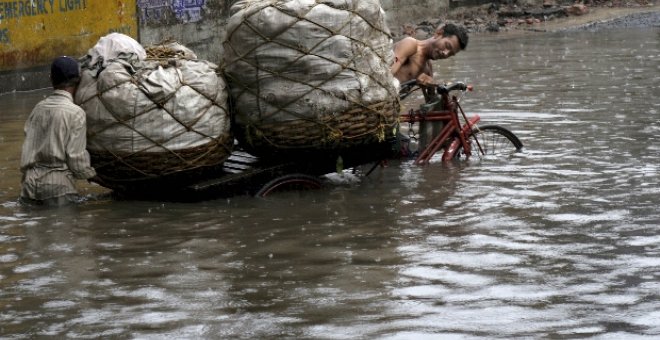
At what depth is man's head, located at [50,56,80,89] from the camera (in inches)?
317

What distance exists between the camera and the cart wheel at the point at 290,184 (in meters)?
8.56

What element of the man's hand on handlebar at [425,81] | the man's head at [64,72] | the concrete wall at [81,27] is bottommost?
the man's hand on handlebar at [425,81]

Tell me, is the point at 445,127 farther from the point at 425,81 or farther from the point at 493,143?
the point at 493,143

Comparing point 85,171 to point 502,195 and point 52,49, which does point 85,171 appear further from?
point 52,49

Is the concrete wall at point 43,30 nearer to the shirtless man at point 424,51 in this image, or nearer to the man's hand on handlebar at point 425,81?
the shirtless man at point 424,51

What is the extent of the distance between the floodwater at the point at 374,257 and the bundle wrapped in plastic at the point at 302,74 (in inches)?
20.1

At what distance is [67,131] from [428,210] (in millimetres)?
2488

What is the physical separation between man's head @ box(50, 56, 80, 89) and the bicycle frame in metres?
2.89

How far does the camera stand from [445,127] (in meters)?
9.87

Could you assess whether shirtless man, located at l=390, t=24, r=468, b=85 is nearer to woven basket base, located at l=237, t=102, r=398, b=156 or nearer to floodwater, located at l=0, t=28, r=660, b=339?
floodwater, located at l=0, t=28, r=660, b=339

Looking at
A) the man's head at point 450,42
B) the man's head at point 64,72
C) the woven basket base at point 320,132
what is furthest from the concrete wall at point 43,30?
the woven basket base at point 320,132

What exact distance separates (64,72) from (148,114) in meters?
0.64

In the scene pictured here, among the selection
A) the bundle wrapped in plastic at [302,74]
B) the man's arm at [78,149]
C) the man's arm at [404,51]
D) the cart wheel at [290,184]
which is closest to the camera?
the man's arm at [78,149]

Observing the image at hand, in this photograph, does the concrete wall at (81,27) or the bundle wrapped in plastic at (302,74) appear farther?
the concrete wall at (81,27)
